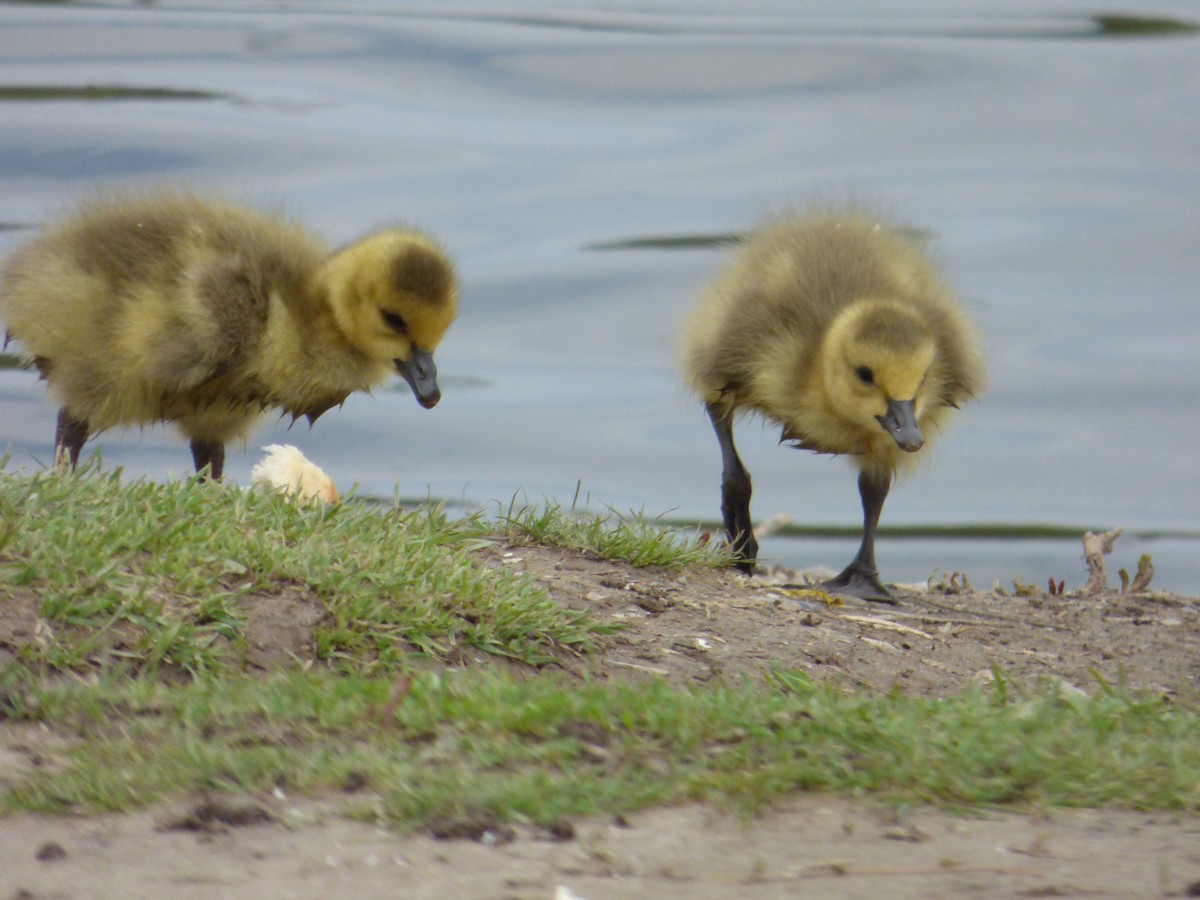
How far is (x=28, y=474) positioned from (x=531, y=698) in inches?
74.2

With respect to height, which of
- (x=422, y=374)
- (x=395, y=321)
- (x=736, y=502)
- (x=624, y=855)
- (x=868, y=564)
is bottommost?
(x=624, y=855)

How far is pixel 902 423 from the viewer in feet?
18.1

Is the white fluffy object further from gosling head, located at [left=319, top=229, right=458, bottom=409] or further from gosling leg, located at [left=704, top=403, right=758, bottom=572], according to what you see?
gosling leg, located at [left=704, top=403, right=758, bottom=572]

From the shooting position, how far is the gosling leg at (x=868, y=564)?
5.71 metres

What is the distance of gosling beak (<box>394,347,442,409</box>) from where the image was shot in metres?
5.87

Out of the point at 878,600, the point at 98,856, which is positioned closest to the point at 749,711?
the point at 98,856

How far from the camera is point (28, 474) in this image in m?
4.46

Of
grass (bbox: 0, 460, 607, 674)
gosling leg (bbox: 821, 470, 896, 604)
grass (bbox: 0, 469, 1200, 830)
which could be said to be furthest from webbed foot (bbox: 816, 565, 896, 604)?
grass (bbox: 0, 460, 607, 674)

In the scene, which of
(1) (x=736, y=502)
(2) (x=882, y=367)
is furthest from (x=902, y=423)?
(1) (x=736, y=502)

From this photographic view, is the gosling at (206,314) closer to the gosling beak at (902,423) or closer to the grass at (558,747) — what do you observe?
the gosling beak at (902,423)

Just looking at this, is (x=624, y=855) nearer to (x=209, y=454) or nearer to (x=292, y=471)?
(x=292, y=471)

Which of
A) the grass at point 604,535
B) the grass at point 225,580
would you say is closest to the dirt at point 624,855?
the grass at point 225,580

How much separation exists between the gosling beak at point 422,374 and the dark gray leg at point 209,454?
83 cm

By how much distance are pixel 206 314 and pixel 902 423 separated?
7.91ft
